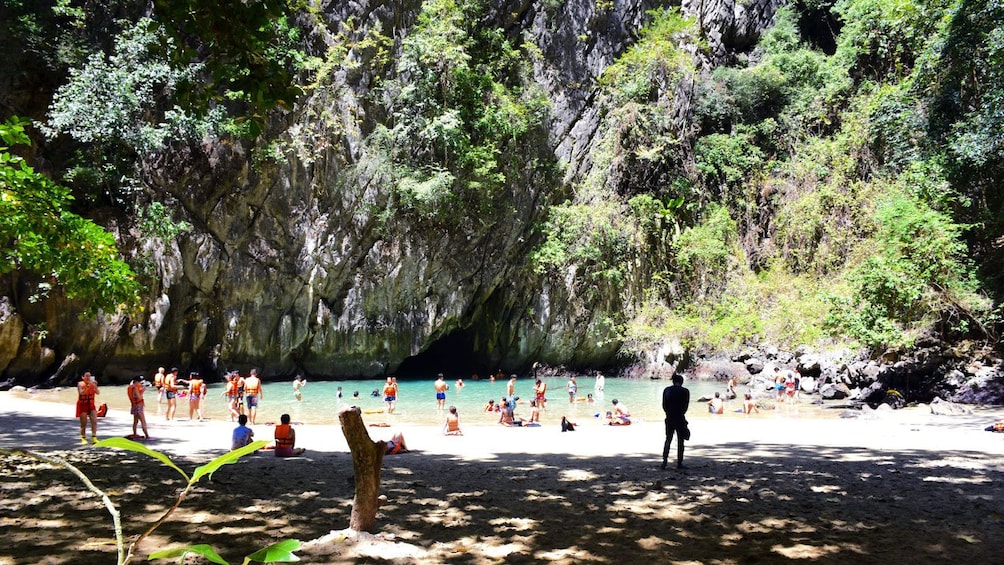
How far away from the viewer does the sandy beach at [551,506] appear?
434 cm

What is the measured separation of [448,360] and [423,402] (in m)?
11.4

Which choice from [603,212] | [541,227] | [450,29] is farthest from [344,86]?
[603,212]

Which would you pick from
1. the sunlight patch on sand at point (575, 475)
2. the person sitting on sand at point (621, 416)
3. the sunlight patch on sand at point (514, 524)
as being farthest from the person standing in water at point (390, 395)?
the sunlight patch on sand at point (514, 524)

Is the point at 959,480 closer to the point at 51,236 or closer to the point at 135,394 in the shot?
the point at 51,236

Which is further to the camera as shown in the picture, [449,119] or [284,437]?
[449,119]

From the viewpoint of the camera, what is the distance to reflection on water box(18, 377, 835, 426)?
1631 cm

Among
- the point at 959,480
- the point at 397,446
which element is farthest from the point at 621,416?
the point at 959,480

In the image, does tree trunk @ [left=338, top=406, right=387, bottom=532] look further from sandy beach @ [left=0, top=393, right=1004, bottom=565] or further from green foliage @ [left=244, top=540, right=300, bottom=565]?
green foliage @ [left=244, top=540, right=300, bottom=565]

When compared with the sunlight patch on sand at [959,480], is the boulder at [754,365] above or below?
above

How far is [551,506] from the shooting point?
18.8ft

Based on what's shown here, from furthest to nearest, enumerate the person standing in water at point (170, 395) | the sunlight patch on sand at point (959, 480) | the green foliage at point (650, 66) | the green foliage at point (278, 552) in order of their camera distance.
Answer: the green foliage at point (650, 66), the person standing in water at point (170, 395), the sunlight patch on sand at point (959, 480), the green foliage at point (278, 552)

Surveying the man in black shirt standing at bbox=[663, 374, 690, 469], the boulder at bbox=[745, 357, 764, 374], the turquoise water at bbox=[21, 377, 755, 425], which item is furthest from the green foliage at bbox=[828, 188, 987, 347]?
the man in black shirt standing at bbox=[663, 374, 690, 469]

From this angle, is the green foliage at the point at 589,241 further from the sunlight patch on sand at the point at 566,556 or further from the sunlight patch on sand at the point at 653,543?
the sunlight patch on sand at the point at 566,556

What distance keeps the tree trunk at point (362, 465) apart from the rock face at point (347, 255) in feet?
64.1
